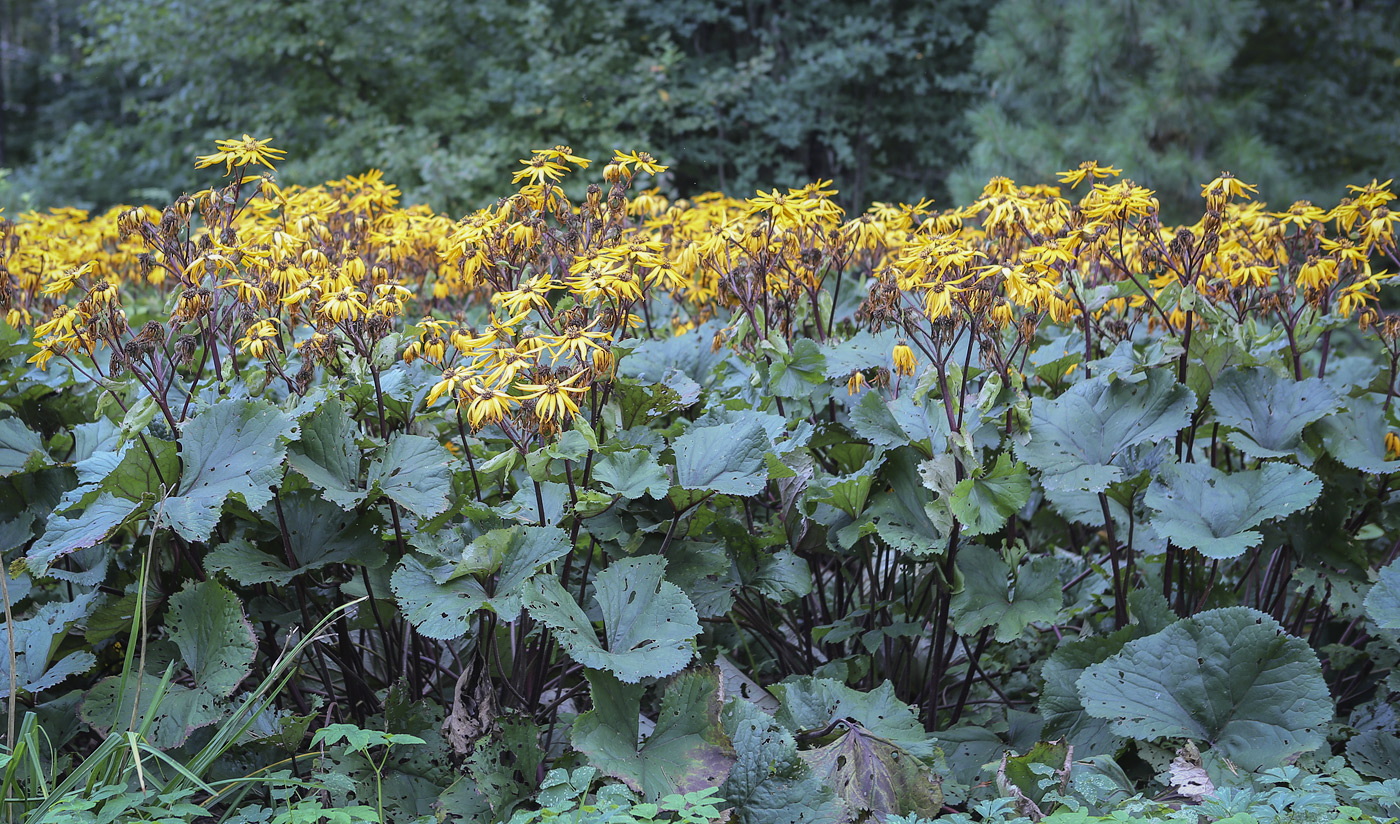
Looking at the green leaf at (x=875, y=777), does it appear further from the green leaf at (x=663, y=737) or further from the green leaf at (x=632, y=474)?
the green leaf at (x=632, y=474)

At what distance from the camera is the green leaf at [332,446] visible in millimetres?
1973

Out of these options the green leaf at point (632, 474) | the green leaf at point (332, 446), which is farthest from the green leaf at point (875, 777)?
the green leaf at point (332, 446)

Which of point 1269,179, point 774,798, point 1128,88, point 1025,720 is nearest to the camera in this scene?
point 774,798

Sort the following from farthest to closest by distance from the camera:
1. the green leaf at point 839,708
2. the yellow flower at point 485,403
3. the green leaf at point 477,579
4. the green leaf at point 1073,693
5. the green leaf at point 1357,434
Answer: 1. the green leaf at point 1357,434
2. the green leaf at point 1073,693
3. the green leaf at point 839,708
4. the green leaf at point 477,579
5. the yellow flower at point 485,403

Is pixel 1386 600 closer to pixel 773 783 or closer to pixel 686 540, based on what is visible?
pixel 773 783

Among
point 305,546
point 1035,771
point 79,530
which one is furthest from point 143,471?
point 1035,771

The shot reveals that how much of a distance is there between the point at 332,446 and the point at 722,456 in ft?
2.52

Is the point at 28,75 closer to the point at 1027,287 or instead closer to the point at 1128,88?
the point at 1128,88

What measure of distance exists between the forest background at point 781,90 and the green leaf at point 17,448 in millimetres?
6365

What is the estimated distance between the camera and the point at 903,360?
220 cm

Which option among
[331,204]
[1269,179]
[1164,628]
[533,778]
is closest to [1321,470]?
[1164,628]

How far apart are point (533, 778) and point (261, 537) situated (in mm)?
779

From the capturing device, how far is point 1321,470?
2.35 m

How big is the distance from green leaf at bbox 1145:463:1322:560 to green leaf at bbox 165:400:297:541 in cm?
170
